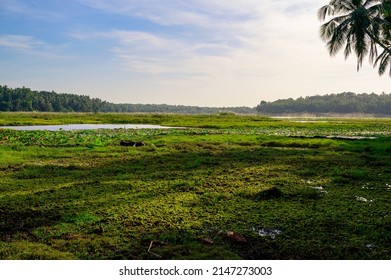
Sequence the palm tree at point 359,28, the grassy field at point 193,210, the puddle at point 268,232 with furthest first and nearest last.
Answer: the palm tree at point 359,28 < the puddle at point 268,232 < the grassy field at point 193,210

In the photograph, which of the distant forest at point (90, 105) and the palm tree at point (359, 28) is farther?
the distant forest at point (90, 105)

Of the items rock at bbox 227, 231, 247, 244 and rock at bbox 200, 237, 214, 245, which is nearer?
rock at bbox 200, 237, 214, 245

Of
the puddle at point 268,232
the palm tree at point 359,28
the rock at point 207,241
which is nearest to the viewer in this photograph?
the rock at point 207,241

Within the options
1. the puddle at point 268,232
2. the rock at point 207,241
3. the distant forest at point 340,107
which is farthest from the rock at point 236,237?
the distant forest at point 340,107

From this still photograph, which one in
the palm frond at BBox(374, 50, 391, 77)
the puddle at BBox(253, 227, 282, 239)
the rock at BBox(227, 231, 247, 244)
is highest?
the palm frond at BBox(374, 50, 391, 77)

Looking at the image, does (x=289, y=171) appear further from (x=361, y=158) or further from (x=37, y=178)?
(x=37, y=178)

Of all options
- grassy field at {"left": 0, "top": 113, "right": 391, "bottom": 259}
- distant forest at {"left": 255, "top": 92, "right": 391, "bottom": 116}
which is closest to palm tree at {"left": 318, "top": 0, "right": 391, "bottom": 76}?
grassy field at {"left": 0, "top": 113, "right": 391, "bottom": 259}

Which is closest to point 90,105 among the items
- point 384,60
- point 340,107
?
point 340,107

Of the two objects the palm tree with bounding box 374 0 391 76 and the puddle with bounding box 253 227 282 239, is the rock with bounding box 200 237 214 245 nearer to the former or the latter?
the puddle with bounding box 253 227 282 239

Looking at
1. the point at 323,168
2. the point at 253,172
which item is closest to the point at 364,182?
the point at 323,168

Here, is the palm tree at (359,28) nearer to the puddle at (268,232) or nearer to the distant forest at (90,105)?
the puddle at (268,232)

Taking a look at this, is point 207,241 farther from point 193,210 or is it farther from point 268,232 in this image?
point 193,210

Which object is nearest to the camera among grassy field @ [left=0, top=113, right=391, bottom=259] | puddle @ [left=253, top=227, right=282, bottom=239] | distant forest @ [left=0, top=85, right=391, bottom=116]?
grassy field @ [left=0, top=113, right=391, bottom=259]

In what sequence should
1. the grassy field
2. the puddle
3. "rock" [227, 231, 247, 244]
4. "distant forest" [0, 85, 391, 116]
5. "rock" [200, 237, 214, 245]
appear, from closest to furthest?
the grassy field < "rock" [200, 237, 214, 245] < "rock" [227, 231, 247, 244] < the puddle < "distant forest" [0, 85, 391, 116]
